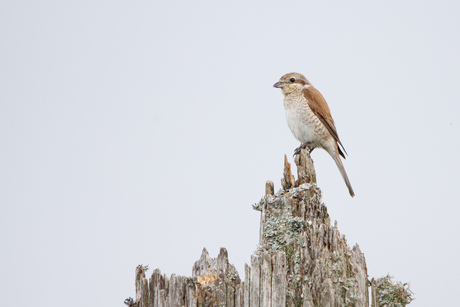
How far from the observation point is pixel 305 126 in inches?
336

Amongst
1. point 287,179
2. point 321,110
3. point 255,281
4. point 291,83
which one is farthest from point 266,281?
point 291,83

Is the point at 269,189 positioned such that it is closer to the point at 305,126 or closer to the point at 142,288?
the point at 142,288

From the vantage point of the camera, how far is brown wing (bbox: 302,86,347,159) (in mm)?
8586

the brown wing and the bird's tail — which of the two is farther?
the brown wing

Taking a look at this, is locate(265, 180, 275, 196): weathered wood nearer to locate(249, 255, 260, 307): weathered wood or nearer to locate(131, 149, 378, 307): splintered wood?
locate(131, 149, 378, 307): splintered wood

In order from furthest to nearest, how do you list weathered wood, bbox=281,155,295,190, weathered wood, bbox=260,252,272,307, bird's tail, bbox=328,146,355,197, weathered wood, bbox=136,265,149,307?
bird's tail, bbox=328,146,355,197 < weathered wood, bbox=281,155,295,190 < weathered wood, bbox=136,265,149,307 < weathered wood, bbox=260,252,272,307

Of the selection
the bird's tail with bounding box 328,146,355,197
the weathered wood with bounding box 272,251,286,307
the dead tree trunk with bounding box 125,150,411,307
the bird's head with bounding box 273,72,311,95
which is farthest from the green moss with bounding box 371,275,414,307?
the bird's head with bounding box 273,72,311,95

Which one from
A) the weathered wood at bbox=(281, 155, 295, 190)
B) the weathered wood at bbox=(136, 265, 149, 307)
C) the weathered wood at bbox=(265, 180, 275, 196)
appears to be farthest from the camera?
the weathered wood at bbox=(281, 155, 295, 190)

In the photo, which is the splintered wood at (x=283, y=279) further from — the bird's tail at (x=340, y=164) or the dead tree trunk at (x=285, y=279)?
the bird's tail at (x=340, y=164)

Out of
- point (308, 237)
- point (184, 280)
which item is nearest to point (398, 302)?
point (308, 237)

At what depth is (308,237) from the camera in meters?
4.00

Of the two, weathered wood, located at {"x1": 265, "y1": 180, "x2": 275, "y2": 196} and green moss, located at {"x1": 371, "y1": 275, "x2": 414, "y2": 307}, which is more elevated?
weathered wood, located at {"x1": 265, "y1": 180, "x2": 275, "y2": 196}

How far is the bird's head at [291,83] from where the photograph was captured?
8.95 m

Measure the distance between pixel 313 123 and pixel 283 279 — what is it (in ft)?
16.7
